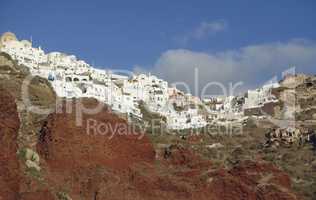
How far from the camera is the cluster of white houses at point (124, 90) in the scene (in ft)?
163

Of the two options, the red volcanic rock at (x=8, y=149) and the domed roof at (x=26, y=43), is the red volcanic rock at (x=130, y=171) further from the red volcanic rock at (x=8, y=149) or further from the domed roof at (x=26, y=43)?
the domed roof at (x=26, y=43)

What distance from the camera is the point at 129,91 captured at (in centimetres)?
6181

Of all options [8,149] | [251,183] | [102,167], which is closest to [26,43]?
[102,167]

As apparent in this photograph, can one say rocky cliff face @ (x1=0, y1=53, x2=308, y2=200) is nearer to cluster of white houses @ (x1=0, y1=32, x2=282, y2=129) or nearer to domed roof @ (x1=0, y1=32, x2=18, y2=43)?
cluster of white houses @ (x1=0, y1=32, x2=282, y2=129)

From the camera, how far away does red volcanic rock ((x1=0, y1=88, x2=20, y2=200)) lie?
72.4ft

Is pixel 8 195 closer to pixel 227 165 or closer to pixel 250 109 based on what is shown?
pixel 227 165

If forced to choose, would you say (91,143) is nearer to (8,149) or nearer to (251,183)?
(8,149)

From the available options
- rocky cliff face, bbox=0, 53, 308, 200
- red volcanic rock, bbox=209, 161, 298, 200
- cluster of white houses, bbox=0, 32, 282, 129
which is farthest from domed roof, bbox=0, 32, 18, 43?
red volcanic rock, bbox=209, 161, 298, 200

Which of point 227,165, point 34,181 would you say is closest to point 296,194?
point 227,165

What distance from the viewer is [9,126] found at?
954 inches

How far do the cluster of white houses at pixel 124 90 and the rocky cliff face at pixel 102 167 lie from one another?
45.6ft

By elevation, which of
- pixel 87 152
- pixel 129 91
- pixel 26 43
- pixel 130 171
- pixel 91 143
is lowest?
pixel 130 171

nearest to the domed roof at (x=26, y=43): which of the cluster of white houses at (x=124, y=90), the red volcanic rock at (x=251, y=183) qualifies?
the cluster of white houses at (x=124, y=90)

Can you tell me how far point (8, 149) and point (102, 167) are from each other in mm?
5679
